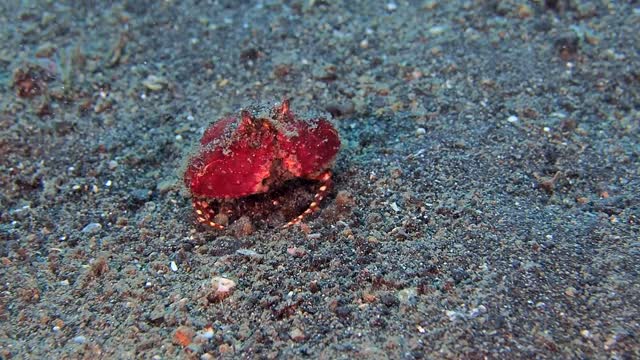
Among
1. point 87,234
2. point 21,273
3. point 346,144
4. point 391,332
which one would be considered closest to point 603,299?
point 391,332

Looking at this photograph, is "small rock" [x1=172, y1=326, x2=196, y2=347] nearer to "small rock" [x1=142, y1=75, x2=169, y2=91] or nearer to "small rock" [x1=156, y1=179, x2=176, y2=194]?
"small rock" [x1=156, y1=179, x2=176, y2=194]

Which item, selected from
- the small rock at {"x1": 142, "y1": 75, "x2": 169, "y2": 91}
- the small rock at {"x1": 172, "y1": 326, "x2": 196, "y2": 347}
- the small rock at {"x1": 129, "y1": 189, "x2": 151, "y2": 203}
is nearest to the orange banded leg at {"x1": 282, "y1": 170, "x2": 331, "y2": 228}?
the small rock at {"x1": 172, "y1": 326, "x2": 196, "y2": 347}

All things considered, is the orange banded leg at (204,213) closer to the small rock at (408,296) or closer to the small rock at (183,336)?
the small rock at (183,336)

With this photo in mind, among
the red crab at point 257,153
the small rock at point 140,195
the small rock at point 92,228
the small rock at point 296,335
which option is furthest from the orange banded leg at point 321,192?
the small rock at point 92,228

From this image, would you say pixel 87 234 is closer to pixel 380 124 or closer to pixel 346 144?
pixel 346 144

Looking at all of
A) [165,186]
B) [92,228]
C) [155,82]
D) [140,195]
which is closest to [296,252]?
[165,186]

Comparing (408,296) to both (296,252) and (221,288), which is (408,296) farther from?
(221,288)
